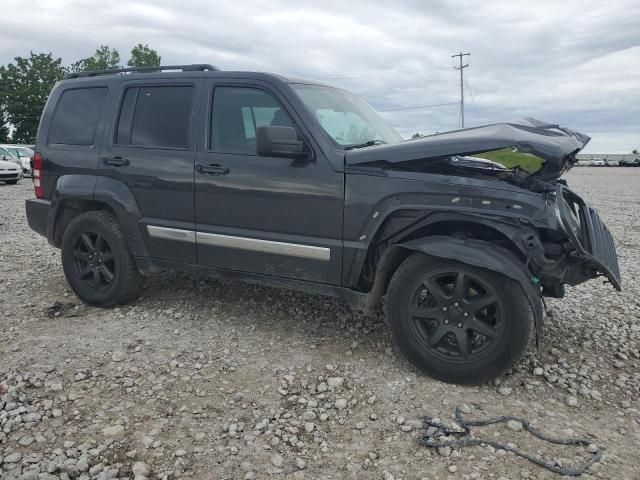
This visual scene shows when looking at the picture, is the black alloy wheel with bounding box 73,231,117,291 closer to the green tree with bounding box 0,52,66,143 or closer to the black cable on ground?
the black cable on ground

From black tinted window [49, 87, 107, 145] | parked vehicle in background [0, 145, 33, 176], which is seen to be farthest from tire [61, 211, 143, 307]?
parked vehicle in background [0, 145, 33, 176]

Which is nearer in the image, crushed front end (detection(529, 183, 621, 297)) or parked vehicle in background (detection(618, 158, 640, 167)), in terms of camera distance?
crushed front end (detection(529, 183, 621, 297))

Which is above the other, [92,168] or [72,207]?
[92,168]

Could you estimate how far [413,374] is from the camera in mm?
3570

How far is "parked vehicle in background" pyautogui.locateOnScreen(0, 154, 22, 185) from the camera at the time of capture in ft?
63.6

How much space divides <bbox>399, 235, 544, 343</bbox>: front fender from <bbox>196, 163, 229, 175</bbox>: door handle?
159 cm

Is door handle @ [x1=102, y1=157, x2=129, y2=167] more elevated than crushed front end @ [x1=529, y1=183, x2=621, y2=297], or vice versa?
door handle @ [x1=102, y1=157, x2=129, y2=167]

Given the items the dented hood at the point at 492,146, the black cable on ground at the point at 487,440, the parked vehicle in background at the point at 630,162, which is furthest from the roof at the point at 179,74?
the parked vehicle in background at the point at 630,162

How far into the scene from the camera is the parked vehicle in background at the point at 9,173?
1938 centimetres

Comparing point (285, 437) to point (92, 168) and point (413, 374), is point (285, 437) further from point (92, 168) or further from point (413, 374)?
point (92, 168)

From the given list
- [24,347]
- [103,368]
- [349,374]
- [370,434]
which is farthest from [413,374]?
[24,347]

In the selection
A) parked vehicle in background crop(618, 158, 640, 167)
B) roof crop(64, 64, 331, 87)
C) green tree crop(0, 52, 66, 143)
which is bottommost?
roof crop(64, 64, 331, 87)

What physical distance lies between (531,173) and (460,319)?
3.37ft

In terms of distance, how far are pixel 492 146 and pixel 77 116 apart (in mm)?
3779
